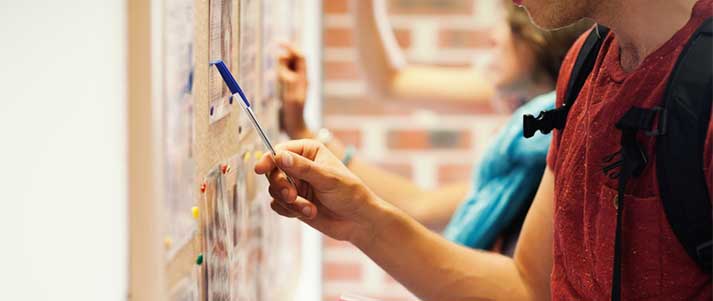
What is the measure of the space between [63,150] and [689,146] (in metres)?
0.50

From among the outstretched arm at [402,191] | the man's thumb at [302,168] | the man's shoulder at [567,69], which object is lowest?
the outstretched arm at [402,191]

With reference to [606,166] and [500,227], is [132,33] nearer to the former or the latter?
[606,166]

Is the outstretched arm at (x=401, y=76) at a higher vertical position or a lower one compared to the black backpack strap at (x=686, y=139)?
lower

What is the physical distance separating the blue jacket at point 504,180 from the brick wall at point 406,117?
3.14ft

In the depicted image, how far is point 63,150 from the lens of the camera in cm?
75

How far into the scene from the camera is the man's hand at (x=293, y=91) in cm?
175

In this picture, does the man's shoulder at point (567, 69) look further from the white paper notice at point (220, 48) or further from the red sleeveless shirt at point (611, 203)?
the white paper notice at point (220, 48)

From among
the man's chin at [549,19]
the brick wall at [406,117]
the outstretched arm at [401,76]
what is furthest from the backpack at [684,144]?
the brick wall at [406,117]

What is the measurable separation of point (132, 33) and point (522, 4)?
0.48 meters

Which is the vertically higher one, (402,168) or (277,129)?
(277,129)

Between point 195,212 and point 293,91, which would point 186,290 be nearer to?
point 195,212

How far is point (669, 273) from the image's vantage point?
974 mm

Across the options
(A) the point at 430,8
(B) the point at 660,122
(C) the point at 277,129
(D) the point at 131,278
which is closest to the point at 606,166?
(B) the point at 660,122

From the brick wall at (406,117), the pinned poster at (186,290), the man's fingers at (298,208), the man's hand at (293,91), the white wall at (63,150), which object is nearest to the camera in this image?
the white wall at (63,150)
